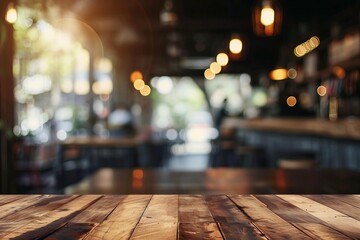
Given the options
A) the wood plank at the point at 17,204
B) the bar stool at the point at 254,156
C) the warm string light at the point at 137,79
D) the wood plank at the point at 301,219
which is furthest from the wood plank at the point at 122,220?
the warm string light at the point at 137,79

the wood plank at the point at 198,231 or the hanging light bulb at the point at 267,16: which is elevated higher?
the hanging light bulb at the point at 267,16

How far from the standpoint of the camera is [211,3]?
8.80 m

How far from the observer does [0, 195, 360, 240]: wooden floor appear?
1115 mm

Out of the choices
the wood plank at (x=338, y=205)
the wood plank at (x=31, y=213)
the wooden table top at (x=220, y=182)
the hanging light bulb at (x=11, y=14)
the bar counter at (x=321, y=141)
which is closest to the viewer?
the wood plank at (x=31, y=213)

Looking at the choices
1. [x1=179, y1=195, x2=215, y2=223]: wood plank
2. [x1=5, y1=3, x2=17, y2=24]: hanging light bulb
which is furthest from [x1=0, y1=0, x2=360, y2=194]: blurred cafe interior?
[x1=179, y1=195, x2=215, y2=223]: wood plank

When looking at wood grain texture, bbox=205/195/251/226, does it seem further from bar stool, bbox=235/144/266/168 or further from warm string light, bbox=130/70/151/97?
warm string light, bbox=130/70/151/97

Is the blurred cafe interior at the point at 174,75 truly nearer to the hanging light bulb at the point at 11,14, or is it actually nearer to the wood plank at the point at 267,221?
the hanging light bulb at the point at 11,14

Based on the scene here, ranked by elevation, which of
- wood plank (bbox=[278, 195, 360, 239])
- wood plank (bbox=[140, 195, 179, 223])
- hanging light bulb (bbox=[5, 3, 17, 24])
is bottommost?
wood plank (bbox=[278, 195, 360, 239])

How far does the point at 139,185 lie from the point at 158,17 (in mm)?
7615

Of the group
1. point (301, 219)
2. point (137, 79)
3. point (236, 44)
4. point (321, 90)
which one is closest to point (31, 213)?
point (301, 219)

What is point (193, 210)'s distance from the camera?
1.42 meters

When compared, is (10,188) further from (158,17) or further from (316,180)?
(158,17)

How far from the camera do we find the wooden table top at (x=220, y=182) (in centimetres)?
239

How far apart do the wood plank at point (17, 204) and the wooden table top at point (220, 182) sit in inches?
27.1
